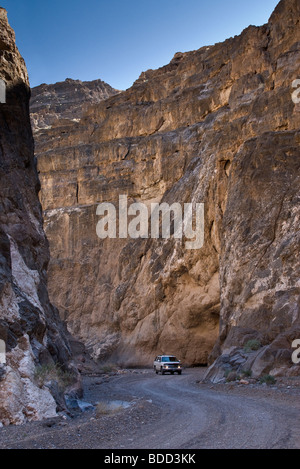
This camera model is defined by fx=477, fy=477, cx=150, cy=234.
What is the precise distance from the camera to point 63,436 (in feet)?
27.3

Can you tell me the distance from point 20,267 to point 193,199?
24432mm

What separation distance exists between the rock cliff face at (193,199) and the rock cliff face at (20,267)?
8798 millimetres

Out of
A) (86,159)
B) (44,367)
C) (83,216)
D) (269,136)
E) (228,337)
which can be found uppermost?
(86,159)

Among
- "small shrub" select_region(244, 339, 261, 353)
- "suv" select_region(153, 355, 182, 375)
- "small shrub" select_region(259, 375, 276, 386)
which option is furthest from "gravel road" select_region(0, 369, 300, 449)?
"suv" select_region(153, 355, 182, 375)

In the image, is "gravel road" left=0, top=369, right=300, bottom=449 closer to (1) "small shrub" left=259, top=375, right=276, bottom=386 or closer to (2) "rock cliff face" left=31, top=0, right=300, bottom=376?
(1) "small shrub" left=259, top=375, right=276, bottom=386

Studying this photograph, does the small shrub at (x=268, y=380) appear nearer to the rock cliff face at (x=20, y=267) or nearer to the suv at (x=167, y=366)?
the rock cliff face at (x=20, y=267)

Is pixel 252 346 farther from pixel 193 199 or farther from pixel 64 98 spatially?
pixel 64 98

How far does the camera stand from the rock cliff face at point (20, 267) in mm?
10883

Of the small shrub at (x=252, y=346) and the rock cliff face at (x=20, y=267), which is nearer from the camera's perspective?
the rock cliff face at (x=20, y=267)

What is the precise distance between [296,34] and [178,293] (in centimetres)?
2224

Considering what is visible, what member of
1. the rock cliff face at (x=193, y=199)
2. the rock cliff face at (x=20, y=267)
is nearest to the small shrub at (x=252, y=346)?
the rock cliff face at (x=193, y=199)

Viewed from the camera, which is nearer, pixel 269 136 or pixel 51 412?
pixel 51 412
